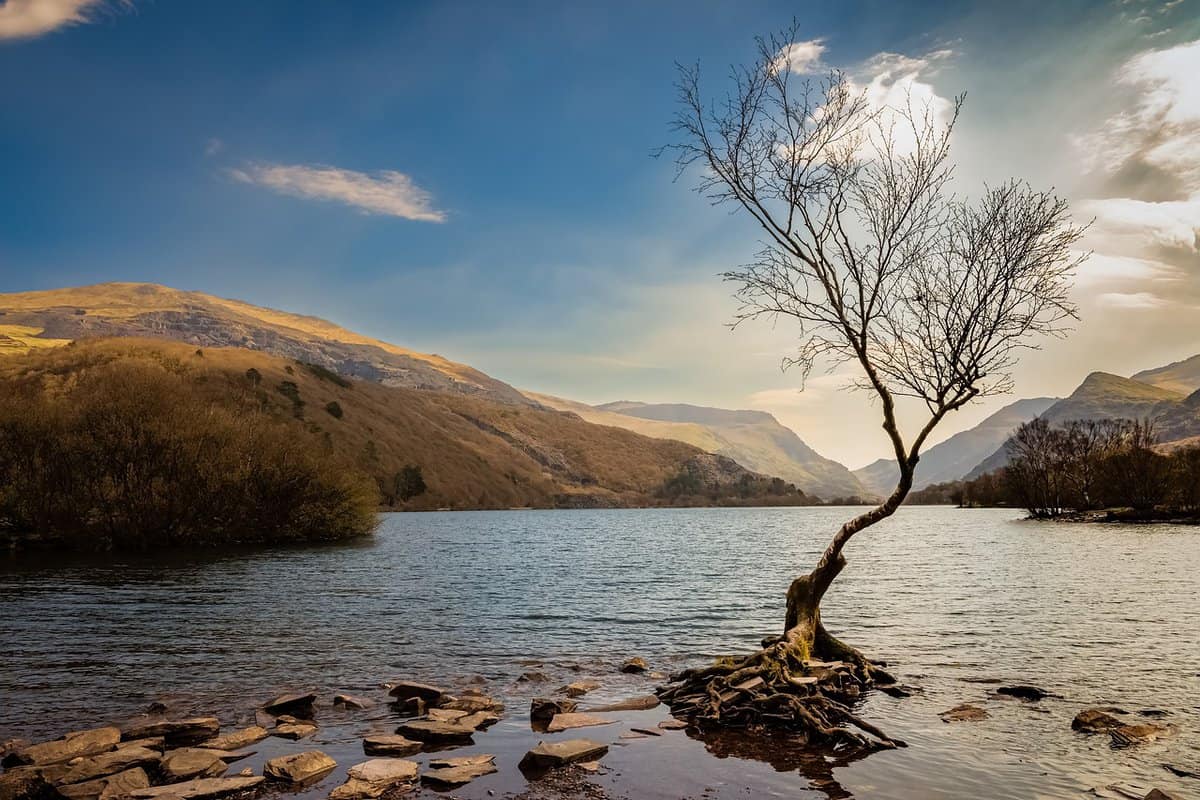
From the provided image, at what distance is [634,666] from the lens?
25.0m

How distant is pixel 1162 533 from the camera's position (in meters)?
96.2

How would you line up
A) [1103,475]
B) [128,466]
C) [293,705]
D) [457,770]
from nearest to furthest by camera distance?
[457,770]
[293,705]
[128,466]
[1103,475]

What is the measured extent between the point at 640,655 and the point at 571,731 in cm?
1066

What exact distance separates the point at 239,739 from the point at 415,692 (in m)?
5.14

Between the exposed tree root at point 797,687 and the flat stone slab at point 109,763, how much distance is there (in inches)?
473

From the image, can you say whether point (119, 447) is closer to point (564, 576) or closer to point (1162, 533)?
point (564, 576)

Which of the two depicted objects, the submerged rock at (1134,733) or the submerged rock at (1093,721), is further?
the submerged rock at (1093,721)

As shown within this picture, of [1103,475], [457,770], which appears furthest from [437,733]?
[1103,475]

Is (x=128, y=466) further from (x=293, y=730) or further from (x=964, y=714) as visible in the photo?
(x=964, y=714)

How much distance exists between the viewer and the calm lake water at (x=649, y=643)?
591 inches

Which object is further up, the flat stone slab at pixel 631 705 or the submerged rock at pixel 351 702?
the flat stone slab at pixel 631 705

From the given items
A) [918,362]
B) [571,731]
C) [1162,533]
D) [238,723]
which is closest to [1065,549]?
[1162,533]

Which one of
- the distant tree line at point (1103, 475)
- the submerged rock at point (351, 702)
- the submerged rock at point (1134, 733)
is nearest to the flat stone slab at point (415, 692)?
the submerged rock at point (351, 702)

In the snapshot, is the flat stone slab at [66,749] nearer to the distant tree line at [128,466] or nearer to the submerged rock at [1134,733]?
the submerged rock at [1134,733]
